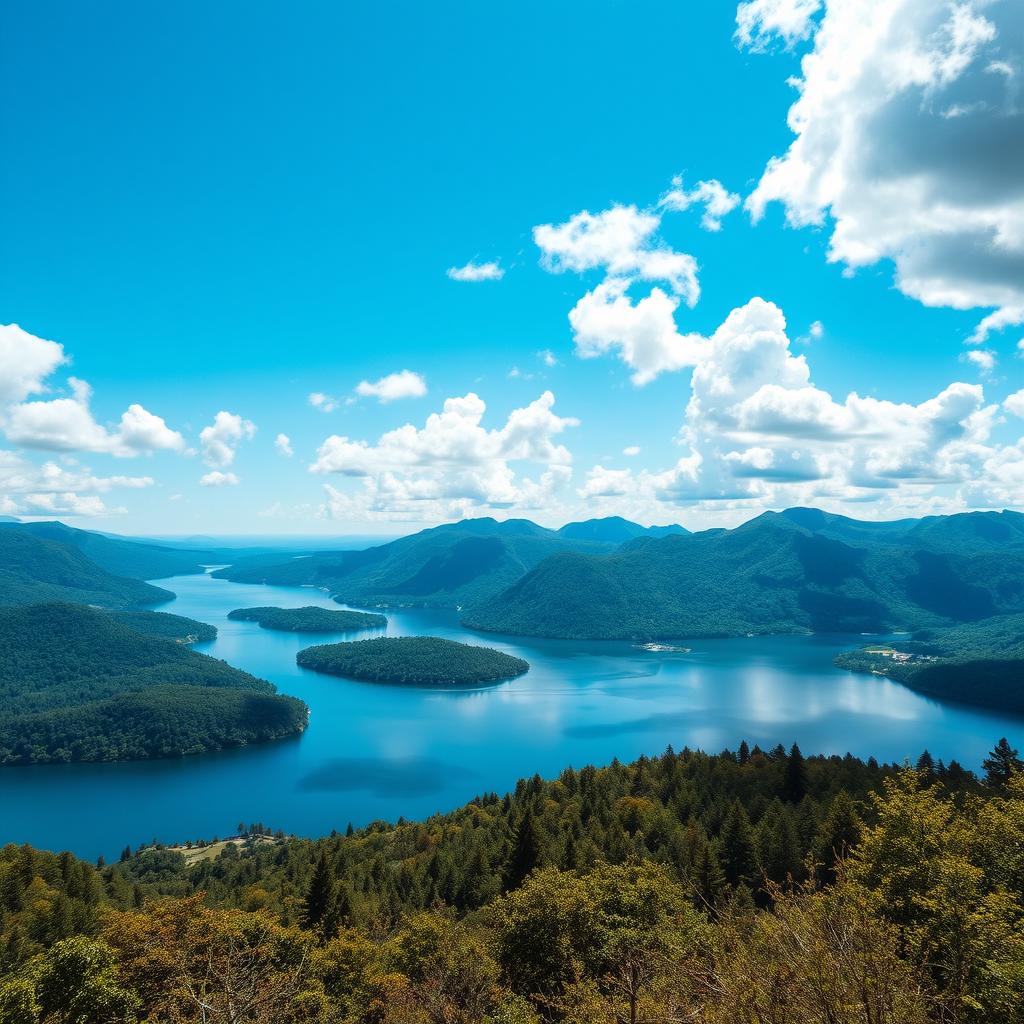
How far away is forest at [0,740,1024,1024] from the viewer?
36.0 feet

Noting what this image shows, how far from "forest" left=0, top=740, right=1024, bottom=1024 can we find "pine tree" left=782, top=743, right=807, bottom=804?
28 centimetres

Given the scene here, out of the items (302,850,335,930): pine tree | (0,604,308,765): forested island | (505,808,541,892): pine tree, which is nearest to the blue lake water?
(0,604,308,765): forested island

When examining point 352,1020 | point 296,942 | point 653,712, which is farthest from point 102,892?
point 653,712

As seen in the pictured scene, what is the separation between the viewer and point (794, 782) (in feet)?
200

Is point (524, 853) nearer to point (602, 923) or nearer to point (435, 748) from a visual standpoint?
point (602, 923)

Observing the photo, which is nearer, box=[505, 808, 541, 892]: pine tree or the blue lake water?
box=[505, 808, 541, 892]: pine tree

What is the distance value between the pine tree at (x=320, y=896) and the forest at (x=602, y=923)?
130 millimetres

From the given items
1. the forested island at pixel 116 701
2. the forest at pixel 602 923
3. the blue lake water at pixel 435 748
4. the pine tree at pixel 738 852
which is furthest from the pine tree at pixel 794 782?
the forested island at pixel 116 701

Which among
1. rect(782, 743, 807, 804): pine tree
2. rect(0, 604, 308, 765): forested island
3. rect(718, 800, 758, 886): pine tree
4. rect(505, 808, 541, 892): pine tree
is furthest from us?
rect(0, 604, 308, 765): forested island

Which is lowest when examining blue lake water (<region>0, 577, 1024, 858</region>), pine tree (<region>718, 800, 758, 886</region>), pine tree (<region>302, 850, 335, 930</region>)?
blue lake water (<region>0, 577, 1024, 858</region>)

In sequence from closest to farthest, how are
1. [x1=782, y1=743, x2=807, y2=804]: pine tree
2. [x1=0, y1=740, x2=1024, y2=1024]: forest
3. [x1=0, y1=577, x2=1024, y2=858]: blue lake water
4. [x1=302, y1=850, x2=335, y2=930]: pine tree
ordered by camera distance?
1. [x1=0, y1=740, x2=1024, y2=1024]: forest
2. [x1=302, y1=850, x2=335, y2=930]: pine tree
3. [x1=782, y1=743, x2=807, y2=804]: pine tree
4. [x1=0, y1=577, x2=1024, y2=858]: blue lake water

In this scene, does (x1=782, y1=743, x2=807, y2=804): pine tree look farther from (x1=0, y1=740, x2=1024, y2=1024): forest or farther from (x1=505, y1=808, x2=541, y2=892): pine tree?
(x1=505, y1=808, x2=541, y2=892): pine tree

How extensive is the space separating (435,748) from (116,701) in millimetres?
77363

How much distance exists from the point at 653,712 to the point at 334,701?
8359 cm
